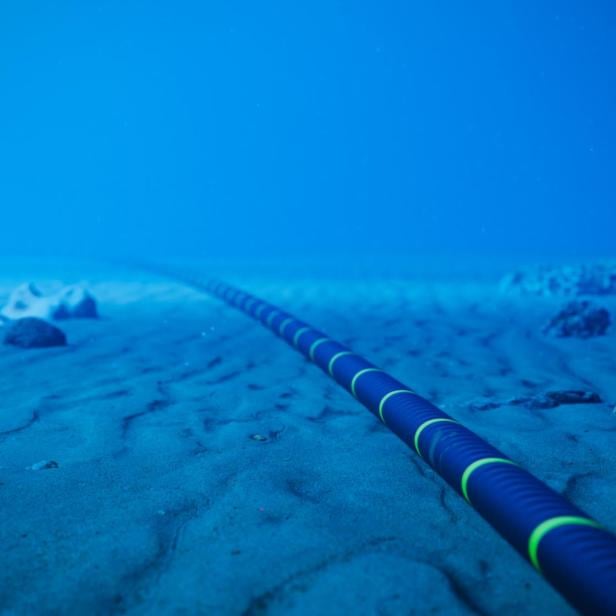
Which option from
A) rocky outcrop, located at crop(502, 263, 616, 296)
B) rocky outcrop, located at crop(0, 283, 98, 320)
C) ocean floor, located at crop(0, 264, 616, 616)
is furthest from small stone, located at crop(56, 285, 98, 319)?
rocky outcrop, located at crop(502, 263, 616, 296)

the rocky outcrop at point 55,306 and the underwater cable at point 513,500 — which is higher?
the underwater cable at point 513,500

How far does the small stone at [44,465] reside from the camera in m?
2.22

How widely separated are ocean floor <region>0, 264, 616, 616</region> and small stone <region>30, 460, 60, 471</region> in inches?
0.9

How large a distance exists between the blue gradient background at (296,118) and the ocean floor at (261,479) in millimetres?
59192

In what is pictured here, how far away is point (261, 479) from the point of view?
7.11ft

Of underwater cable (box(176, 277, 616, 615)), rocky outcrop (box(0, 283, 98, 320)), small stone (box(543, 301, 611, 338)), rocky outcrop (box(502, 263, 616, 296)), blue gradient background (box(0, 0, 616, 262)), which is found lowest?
rocky outcrop (box(0, 283, 98, 320))

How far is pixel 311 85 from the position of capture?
11131cm

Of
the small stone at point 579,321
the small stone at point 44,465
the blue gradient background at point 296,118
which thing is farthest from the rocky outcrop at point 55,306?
the blue gradient background at point 296,118

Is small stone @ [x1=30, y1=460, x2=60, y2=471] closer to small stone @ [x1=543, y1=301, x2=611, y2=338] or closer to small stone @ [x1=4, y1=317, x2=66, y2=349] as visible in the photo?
small stone @ [x1=4, y1=317, x2=66, y2=349]

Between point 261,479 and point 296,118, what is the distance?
11543 cm

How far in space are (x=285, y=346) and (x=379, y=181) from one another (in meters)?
87.4

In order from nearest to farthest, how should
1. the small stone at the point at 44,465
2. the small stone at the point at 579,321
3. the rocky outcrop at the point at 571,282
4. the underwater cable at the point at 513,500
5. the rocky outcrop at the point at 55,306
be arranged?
the underwater cable at the point at 513,500
the small stone at the point at 44,465
the small stone at the point at 579,321
the rocky outcrop at the point at 55,306
the rocky outcrop at the point at 571,282

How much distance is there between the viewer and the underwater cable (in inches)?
55.6

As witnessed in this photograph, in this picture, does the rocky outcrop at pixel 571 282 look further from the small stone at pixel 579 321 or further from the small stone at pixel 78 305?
the small stone at pixel 78 305
